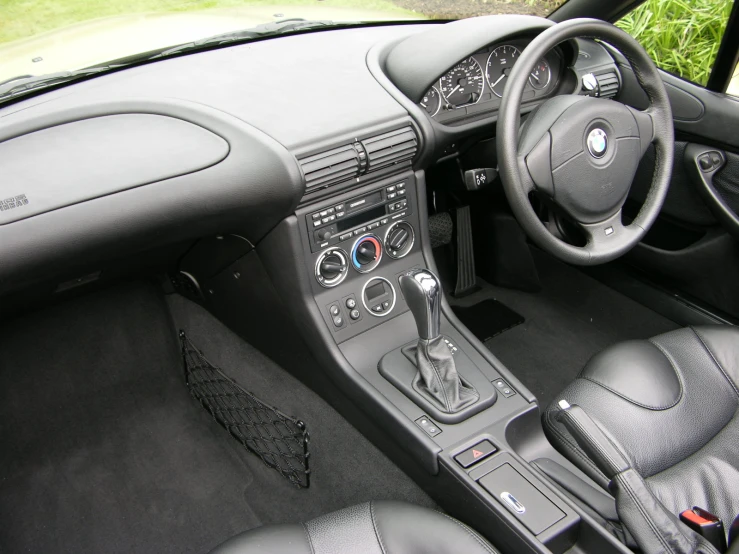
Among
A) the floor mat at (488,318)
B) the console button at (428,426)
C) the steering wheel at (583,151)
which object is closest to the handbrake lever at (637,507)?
the console button at (428,426)

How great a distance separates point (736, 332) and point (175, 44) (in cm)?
163

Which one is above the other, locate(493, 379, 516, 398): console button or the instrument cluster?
the instrument cluster

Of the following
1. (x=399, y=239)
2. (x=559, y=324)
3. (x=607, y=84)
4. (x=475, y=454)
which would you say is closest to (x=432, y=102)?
(x=399, y=239)

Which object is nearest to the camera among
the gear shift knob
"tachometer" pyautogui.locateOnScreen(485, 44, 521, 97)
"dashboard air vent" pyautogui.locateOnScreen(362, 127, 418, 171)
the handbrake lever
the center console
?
the handbrake lever

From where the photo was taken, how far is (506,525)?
55.1 inches

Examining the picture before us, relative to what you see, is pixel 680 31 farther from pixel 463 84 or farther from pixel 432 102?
pixel 432 102

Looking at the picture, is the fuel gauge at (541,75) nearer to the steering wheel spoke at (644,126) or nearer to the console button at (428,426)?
the steering wheel spoke at (644,126)

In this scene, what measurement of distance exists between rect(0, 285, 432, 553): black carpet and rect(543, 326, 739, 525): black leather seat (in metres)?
0.51

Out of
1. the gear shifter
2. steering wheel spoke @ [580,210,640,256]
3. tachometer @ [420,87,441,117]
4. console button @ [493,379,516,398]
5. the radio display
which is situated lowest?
console button @ [493,379,516,398]

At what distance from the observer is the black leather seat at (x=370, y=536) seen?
1178 millimetres

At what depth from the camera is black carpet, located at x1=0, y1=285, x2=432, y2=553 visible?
1935 mm

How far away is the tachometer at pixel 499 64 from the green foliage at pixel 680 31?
0.63m

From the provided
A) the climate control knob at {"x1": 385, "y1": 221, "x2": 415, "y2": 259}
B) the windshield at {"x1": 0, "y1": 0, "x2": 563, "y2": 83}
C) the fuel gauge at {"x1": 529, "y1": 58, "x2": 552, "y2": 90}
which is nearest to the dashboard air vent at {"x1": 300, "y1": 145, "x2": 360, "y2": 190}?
the climate control knob at {"x1": 385, "y1": 221, "x2": 415, "y2": 259}

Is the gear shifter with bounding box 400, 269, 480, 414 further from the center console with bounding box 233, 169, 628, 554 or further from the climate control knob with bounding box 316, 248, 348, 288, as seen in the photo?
the climate control knob with bounding box 316, 248, 348, 288
